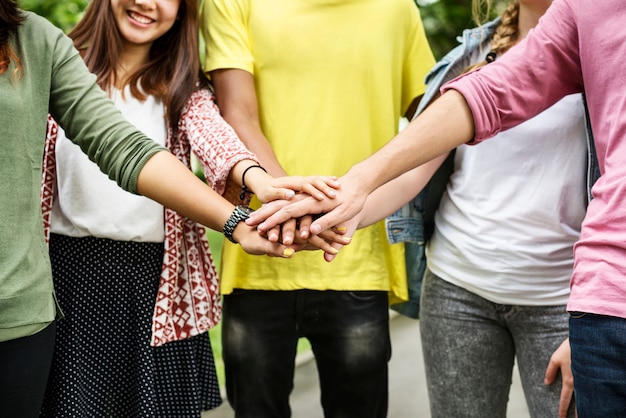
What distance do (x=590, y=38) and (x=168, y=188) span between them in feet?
3.51

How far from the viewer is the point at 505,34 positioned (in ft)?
7.43

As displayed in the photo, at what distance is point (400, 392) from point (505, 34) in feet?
8.18

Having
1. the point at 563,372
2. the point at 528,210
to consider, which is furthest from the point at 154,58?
the point at 563,372

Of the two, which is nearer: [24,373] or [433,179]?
[24,373]

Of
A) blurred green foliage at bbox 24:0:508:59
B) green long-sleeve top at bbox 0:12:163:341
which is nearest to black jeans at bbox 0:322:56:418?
green long-sleeve top at bbox 0:12:163:341

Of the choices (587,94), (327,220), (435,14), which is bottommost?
(435,14)

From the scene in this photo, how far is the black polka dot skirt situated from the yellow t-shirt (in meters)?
0.30

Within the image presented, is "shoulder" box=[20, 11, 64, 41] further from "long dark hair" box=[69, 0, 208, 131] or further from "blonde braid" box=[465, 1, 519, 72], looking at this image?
"blonde braid" box=[465, 1, 519, 72]

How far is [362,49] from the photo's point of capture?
7.68ft

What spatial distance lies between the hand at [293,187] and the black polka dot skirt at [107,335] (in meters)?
0.42

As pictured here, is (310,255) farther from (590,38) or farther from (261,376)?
(590,38)

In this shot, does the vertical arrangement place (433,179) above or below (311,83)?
below

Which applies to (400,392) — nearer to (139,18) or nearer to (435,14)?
(139,18)

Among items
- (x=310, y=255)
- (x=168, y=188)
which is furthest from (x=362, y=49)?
(x=168, y=188)
